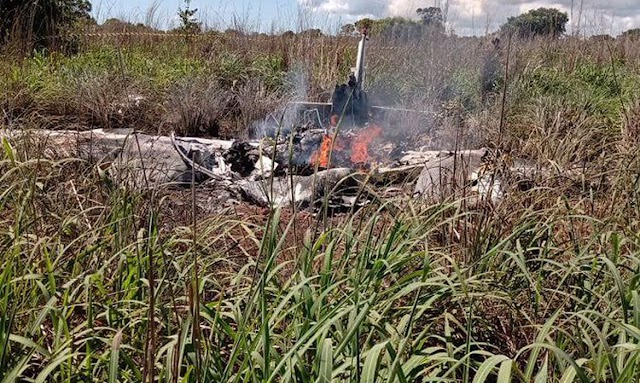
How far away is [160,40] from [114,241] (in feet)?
34.4

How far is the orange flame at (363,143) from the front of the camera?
602 cm

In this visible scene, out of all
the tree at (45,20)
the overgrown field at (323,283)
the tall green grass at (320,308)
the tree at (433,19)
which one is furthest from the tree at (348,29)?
the tall green grass at (320,308)

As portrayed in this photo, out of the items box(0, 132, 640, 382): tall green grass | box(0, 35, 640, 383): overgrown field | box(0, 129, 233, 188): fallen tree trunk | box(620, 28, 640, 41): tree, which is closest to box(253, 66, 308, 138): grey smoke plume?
box(0, 129, 233, 188): fallen tree trunk

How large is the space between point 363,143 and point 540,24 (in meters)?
9.72

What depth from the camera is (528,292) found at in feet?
6.49

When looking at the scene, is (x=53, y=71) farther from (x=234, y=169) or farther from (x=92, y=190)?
(x=92, y=190)

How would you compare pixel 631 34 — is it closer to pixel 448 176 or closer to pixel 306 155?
pixel 306 155

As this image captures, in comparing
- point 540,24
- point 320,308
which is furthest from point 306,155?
point 540,24

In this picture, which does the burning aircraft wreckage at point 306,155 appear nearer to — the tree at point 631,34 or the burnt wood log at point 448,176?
the burnt wood log at point 448,176

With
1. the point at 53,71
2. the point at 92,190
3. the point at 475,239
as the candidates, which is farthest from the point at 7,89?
the point at 475,239

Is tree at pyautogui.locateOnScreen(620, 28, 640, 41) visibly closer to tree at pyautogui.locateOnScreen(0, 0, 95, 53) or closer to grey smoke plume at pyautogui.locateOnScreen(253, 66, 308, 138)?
grey smoke plume at pyautogui.locateOnScreen(253, 66, 308, 138)

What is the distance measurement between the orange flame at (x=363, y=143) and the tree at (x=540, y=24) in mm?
5588

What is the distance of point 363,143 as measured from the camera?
6316 millimetres

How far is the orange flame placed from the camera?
602cm
